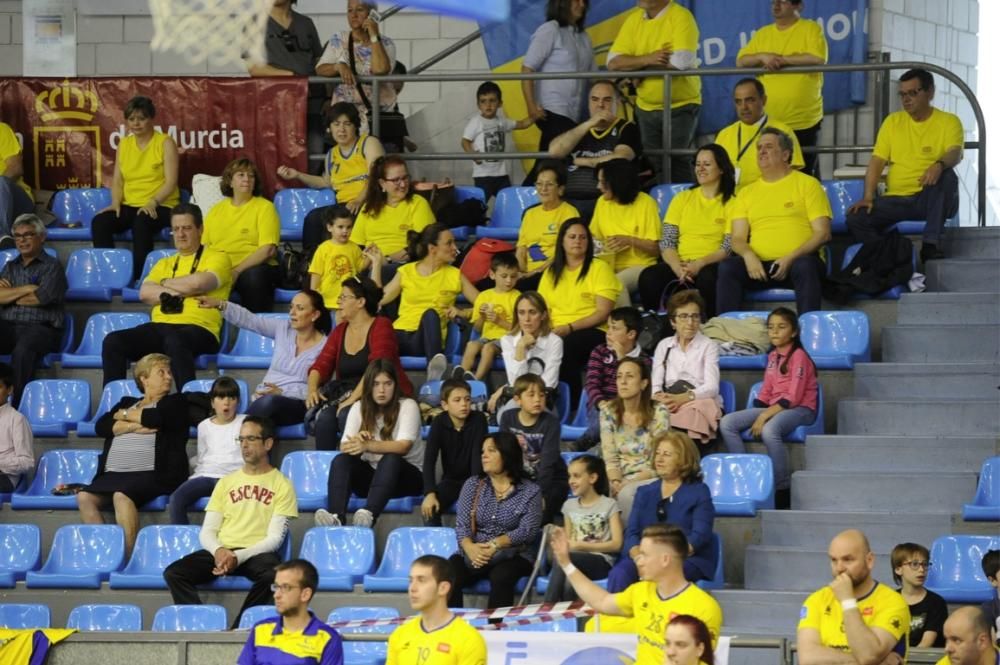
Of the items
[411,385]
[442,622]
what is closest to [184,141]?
[411,385]

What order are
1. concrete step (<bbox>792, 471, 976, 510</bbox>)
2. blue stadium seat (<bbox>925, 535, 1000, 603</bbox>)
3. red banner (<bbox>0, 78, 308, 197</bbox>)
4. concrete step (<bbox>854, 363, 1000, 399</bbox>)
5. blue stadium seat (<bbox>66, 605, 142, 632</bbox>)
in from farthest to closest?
red banner (<bbox>0, 78, 308, 197</bbox>) → concrete step (<bbox>854, 363, 1000, 399</bbox>) → concrete step (<bbox>792, 471, 976, 510</bbox>) → blue stadium seat (<bbox>66, 605, 142, 632</bbox>) → blue stadium seat (<bbox>925, 535, 1000, 603</bbox>)

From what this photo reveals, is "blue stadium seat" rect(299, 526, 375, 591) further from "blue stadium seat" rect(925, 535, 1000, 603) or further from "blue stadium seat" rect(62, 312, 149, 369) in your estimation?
"blue stadium seat" rect(925, 535, 1000, 603)

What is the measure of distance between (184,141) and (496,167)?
2203 millimetres

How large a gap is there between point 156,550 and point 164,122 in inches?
166

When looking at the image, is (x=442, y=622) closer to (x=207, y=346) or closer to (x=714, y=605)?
(x=714, y=605)

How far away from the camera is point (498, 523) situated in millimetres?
9078

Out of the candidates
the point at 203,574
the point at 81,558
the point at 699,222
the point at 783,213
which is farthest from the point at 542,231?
the point at 81,558

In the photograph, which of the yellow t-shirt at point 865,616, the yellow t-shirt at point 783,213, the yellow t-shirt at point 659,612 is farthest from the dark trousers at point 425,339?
the yellow t-shirt at point 865,616

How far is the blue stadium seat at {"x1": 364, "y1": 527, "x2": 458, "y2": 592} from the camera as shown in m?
9.23

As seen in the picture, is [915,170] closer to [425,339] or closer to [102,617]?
[425,339]

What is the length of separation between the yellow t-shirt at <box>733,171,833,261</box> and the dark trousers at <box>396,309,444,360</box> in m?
1.89

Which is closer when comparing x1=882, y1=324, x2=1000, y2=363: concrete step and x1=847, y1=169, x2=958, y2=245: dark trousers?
x1=882, y1=324, x2=1000, y2=363: concrete step

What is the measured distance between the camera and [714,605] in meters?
7.07

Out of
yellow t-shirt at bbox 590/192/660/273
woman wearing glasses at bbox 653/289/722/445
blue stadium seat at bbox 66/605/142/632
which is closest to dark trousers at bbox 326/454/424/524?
blue stadium seat at bbox 66/605/142/632
